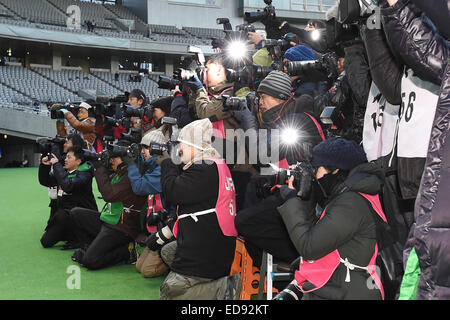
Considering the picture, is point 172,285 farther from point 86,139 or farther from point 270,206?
point 86,139

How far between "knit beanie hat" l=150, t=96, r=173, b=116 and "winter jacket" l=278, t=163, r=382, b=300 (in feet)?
9.90

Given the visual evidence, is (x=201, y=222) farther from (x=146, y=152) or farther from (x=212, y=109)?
(x=146, y=152)

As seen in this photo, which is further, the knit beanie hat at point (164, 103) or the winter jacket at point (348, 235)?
the knit beanie hat at point (164, 103)

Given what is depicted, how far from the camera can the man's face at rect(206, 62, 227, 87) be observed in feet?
12.1

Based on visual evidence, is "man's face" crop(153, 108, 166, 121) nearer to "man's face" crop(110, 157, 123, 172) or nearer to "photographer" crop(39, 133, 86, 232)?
"man's face" crop(110, 157, 123, 172)

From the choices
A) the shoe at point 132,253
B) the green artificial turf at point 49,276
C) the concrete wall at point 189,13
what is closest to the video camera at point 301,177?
the green artificial turf at point 49,276

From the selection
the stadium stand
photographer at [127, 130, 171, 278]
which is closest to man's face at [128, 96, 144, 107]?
photographer at [127, 130, 171, 278]

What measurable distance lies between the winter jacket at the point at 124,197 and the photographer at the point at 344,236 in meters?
2.55

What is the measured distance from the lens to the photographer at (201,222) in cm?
290

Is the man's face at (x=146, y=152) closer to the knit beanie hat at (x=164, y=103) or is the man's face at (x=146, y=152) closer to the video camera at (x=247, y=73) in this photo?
the knit beanie hat at (x=164, y=103)

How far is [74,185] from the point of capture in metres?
5.15

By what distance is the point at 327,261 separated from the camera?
6.72ft

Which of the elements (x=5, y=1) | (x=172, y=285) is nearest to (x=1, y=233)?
(x=172, y=285)

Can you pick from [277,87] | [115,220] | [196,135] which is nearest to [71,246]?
[115,220]
